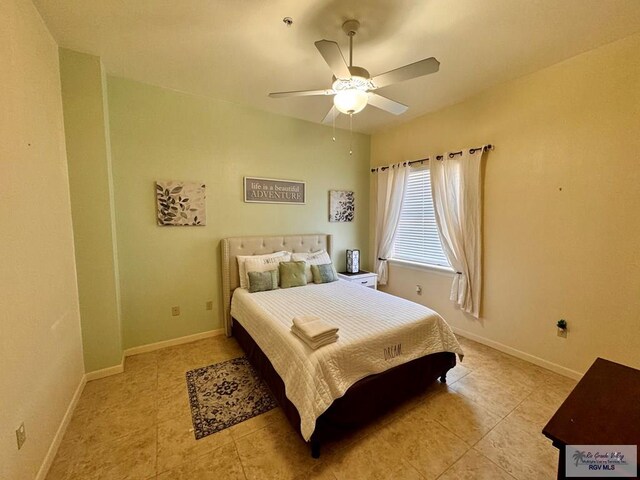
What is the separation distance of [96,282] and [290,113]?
2.91 metres

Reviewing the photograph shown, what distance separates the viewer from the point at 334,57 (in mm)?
1614

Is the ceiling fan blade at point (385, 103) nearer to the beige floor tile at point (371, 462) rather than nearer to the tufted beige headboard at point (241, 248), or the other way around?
the tufted beige headboard at point (241, 248)

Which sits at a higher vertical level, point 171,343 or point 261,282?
point 261,282

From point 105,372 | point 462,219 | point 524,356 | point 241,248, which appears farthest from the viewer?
point 241,248

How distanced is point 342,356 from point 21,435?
172 cm

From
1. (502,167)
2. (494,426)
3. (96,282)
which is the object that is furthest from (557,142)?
(96,282)

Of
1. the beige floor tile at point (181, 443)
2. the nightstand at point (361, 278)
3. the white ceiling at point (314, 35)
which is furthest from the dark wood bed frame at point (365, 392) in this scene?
the white ceiling at point (314, 35)

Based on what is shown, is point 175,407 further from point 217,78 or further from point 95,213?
point 217,78

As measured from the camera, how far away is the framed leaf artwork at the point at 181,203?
112 inches

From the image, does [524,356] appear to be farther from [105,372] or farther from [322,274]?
[105,372]

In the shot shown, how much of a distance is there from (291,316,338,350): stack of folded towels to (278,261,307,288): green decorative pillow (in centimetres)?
124

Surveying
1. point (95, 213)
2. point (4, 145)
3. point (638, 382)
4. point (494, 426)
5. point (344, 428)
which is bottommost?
point (494, 426)

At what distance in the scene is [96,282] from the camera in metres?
2.35

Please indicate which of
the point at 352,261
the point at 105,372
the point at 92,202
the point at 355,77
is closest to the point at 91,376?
the point at 105,372
